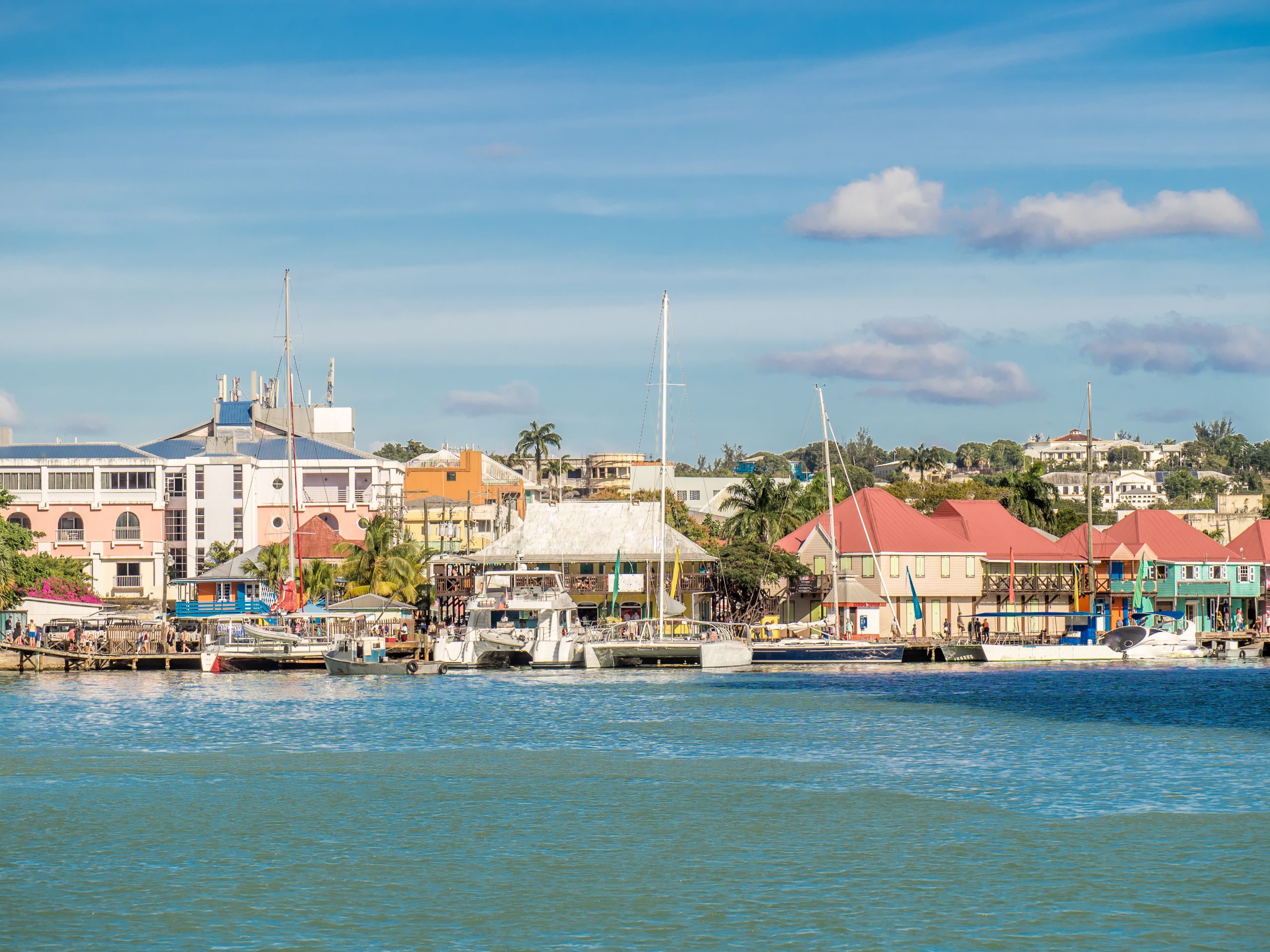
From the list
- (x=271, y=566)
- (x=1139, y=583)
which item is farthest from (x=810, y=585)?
(x=271, y=566)

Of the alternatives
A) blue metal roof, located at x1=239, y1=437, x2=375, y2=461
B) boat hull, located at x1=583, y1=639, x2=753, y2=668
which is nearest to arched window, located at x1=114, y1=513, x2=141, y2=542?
blue metal roof, located at x1=239, y1=437, x2=375, y2=461

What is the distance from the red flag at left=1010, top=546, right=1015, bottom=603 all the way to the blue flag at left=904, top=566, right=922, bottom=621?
608cm

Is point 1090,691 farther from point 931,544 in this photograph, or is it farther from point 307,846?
point 307,846

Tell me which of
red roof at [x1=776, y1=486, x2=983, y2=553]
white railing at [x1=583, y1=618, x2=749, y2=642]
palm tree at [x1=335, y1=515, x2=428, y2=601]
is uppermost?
red roof at [x1=776, y1=486, x2=983, y2=553]

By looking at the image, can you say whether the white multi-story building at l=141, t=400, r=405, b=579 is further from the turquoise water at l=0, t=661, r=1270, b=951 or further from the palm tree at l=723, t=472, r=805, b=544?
the turquoise water at l=0, t=661, r=1270, b=951

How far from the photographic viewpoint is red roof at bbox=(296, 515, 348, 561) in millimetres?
108250

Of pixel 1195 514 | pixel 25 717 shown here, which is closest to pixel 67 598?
pixel 25 717

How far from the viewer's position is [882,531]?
104 m

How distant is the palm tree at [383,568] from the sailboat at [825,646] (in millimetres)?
22252

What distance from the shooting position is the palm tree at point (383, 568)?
93.9m

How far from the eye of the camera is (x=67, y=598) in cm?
9225

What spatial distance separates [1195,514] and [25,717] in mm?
124538

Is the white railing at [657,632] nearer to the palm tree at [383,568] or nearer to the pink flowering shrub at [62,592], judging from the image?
the palm tree at [383,568]

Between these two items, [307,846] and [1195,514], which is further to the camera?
[1195,514]
